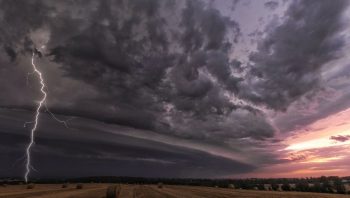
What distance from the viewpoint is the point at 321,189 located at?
6931 cm

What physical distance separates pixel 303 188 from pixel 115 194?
149 feet

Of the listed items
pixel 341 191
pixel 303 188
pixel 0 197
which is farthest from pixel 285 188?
pixel 0 197

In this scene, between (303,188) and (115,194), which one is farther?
(303,188)

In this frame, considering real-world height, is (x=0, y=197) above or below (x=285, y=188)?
below

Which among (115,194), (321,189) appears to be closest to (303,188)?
(321,189)

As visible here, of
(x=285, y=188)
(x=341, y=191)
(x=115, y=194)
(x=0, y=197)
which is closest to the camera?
(x=0, y=197)

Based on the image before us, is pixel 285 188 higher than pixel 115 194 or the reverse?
higher

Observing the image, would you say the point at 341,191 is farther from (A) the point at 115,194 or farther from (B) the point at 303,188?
(A) the point at 115,194

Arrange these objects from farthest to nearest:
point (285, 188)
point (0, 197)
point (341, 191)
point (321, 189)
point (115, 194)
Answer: point (285, 188), point (321, 189), point (341, 191), point (115, 194), point (0, 197)

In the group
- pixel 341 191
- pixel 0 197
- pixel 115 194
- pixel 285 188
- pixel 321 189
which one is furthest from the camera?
pixel 285 188

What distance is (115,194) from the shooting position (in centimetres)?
4194

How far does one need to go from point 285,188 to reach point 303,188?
567 centimetres

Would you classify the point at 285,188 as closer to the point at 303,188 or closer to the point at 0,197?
the point at 303,188

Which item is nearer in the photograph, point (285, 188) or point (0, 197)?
point (0, 197)
